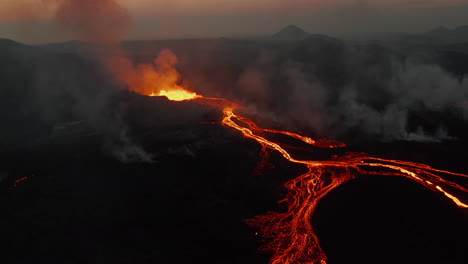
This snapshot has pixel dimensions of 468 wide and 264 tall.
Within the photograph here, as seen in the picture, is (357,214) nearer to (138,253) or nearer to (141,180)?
(138,253)

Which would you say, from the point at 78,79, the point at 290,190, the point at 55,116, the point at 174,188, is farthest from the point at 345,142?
the point at 78,79

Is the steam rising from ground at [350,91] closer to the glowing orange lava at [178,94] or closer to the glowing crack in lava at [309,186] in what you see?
the glowing orange lava at [178,94]

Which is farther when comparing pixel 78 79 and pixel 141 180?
pixel 78 79

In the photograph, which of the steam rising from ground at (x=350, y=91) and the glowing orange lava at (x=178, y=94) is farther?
the glowing orange lava at (x=178, y=94)

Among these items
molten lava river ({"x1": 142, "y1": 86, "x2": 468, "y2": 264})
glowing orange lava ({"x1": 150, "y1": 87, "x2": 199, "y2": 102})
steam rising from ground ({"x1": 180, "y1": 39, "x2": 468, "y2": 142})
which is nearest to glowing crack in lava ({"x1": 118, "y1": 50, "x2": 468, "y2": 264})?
molten lava river ({"x1": 142, "y1": 86, "x2": 468, "y2": 264})

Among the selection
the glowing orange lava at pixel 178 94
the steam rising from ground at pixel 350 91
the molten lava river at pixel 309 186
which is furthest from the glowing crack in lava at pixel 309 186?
the glowing orange lava at pixel 178 94

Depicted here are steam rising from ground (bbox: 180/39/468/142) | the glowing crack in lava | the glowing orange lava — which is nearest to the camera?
the glowing crack in lava

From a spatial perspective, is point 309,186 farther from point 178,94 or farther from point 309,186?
point 178,94

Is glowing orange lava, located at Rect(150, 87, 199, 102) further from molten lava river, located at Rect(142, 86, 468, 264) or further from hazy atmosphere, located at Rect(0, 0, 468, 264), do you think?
molten lava river, located at Rect(142, 86, 468, 264)
